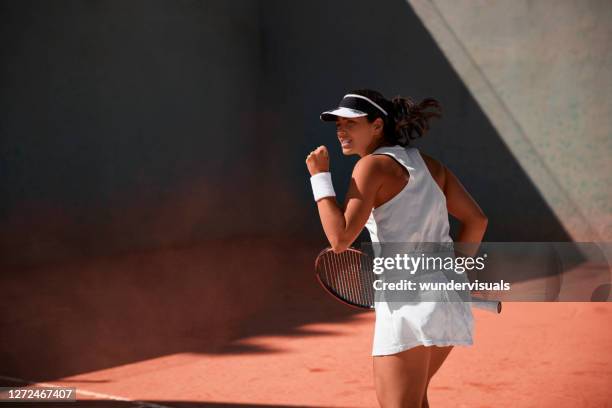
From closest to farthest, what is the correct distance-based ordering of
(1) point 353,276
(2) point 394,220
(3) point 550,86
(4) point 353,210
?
(4) point 353,210 < (2) point 394,220 < (1) point 353,276 < (3) point 550,86

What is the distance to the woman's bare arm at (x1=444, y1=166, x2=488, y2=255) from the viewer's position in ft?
8.48

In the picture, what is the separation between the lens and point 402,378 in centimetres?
232

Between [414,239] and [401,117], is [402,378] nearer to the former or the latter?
[414,239]

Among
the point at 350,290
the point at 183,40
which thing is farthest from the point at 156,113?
the point at 350,290

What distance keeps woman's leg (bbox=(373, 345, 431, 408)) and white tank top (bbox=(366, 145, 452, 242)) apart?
0.32 meters

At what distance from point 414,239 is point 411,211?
80 mm

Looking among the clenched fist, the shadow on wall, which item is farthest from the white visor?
the shadow on wall

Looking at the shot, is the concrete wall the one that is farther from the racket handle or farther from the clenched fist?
the clenched fist

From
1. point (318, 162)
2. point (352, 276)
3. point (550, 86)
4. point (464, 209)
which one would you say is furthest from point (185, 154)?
point (318, 162)

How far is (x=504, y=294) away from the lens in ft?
25.0

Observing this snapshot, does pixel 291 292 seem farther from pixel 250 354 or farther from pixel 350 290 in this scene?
pixel 350 290

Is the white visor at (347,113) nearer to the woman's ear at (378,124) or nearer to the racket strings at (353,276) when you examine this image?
the woman's ear at (378,124)

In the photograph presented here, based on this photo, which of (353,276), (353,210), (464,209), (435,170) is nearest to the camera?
(353,210)

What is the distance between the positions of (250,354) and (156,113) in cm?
487
